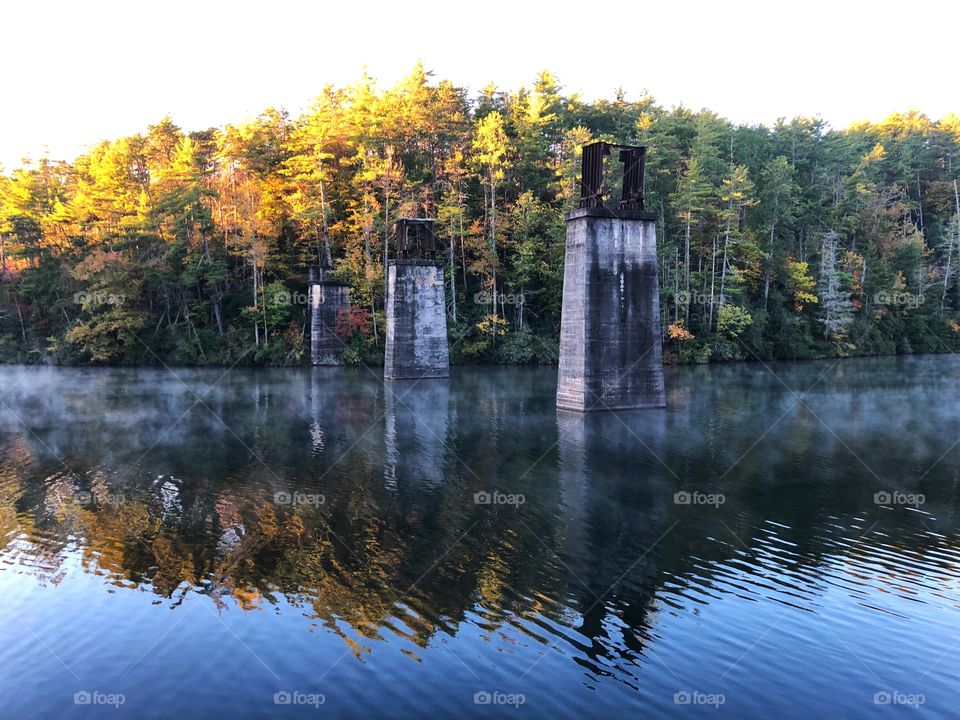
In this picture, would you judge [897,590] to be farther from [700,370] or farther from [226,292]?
[226,292]

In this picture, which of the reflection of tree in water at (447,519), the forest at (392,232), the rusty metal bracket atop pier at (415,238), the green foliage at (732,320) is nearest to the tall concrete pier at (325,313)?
the forest at (392,232)

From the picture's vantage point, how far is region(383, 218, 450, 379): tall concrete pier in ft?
148

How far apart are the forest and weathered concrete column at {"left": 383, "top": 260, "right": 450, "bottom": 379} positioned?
34.4 feet

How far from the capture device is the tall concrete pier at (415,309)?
45031 millimetres

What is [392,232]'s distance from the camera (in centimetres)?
5966

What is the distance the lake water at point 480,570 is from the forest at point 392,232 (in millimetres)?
29849

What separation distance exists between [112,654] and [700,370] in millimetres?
49833

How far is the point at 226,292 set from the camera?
6200cm

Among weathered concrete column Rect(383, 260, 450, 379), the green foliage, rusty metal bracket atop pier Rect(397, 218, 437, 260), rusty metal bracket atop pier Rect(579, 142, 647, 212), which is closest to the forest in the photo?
the green foliage

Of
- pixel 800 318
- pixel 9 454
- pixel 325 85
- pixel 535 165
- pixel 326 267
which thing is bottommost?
pixel 9 454

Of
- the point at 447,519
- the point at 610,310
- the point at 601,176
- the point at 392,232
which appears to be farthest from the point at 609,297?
the point at 392,232

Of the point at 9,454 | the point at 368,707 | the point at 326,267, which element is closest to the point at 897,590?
the point at 368,707

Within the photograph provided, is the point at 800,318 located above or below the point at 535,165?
below

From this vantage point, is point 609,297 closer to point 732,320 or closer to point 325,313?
point 325,313
